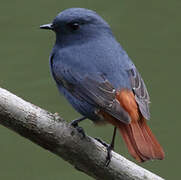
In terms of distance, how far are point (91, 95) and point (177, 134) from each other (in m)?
2.28

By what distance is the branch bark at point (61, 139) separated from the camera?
4.59m

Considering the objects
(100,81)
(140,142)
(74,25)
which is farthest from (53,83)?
(140,142)

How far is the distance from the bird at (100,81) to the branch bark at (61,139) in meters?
0.08

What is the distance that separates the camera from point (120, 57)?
16.8ft

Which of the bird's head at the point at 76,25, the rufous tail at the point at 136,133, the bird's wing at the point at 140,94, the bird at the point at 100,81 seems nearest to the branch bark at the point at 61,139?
the bird at the point at 100,81

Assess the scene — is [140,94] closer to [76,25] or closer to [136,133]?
[136,133]

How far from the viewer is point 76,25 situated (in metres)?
5.20

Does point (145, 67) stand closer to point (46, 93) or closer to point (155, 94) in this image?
point (155, 94)

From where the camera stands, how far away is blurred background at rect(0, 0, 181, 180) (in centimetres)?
689

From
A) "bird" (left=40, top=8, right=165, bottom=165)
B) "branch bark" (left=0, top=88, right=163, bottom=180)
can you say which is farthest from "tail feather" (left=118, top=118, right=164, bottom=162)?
"branch bark" (left=0, top=88, right=163, bottom=180)

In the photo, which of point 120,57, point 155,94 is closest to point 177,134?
point 155,94

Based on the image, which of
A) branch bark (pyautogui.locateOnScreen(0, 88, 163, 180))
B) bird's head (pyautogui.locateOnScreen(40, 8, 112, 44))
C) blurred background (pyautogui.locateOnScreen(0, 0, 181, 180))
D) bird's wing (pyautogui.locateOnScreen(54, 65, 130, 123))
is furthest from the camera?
blurred background (pyautogui.locateOnScreen(0, 0, 181, 180))

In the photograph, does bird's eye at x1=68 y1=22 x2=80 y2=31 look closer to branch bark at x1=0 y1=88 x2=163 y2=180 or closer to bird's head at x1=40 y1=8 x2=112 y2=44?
bird's head at x1=40 y1=8 x2=112 y2=44

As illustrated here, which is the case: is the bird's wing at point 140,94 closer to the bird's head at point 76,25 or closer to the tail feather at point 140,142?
the tail feather at point 140,142
